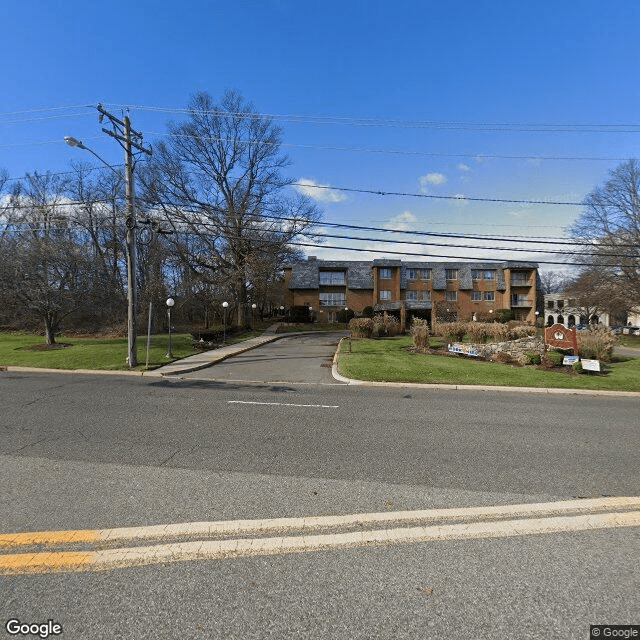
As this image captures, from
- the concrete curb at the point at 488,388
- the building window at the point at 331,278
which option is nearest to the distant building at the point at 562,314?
the building window at the point at 331,278

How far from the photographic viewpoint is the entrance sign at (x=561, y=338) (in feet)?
49.4

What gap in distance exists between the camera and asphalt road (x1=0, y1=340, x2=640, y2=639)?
2.16 metres

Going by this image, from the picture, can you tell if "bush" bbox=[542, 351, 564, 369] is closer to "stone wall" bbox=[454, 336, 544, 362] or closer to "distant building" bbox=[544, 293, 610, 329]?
"stone wall" bbox=[454, 336, 544, 362]

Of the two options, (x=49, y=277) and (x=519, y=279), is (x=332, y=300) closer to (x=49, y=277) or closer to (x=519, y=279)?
(x=519, y=279)

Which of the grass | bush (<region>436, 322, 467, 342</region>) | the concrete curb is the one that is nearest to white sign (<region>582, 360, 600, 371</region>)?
the grass

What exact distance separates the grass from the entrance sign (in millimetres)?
1608

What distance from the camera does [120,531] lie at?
9.88 feet

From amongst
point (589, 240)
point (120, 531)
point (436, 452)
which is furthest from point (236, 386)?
point (589, 240)

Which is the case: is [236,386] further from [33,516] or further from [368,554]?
[368,554]

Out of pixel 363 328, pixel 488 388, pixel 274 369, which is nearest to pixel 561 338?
pixel 488 388

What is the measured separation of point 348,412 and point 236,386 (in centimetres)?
427

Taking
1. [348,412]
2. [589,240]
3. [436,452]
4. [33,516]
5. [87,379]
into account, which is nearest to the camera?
[33,516]

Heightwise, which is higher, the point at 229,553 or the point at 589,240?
the point at 589,240

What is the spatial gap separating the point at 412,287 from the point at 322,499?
49.0 metres
